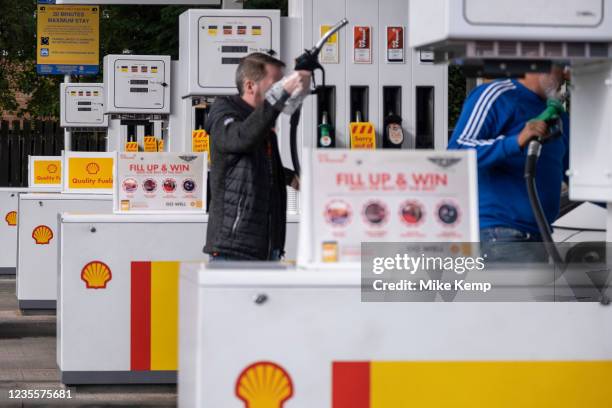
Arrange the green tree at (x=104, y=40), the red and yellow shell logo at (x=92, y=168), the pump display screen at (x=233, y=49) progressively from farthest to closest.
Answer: the green tree at (x=104, y=40), the red and yellow shell logo at (x=92, y=168), the pump display screen at (x=233, y=49)

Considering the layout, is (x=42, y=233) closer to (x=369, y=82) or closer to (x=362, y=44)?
(x=369, y=82)

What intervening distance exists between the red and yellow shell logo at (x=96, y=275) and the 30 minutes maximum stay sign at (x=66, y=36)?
23.5 metres

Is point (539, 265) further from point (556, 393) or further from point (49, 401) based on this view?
point (49, 401)

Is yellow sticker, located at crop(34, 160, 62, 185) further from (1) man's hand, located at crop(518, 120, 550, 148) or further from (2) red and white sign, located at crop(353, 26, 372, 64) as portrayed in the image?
(1) man's hand, located at crop(518, 120, 550, 148)

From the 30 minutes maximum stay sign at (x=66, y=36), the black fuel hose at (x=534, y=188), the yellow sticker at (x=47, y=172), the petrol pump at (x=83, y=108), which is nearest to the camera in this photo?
the black fuel hose at (x=534, y=188)

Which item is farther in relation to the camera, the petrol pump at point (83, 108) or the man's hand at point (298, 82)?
the petrol pump at point (83, 108)

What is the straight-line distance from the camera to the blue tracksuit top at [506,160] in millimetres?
6105

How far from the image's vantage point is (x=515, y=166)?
6.07 metres

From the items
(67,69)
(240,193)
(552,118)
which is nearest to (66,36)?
(67,69)

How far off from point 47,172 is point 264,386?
18.1m

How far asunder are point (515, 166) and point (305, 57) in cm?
99

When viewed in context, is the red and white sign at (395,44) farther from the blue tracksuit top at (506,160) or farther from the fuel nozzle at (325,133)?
the blue tracksuit top at (506,160)

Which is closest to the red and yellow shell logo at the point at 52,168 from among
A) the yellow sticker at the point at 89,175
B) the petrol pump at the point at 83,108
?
the yellow sticker at the point at 89,175

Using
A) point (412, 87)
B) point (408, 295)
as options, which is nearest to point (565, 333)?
point (408, 295)
